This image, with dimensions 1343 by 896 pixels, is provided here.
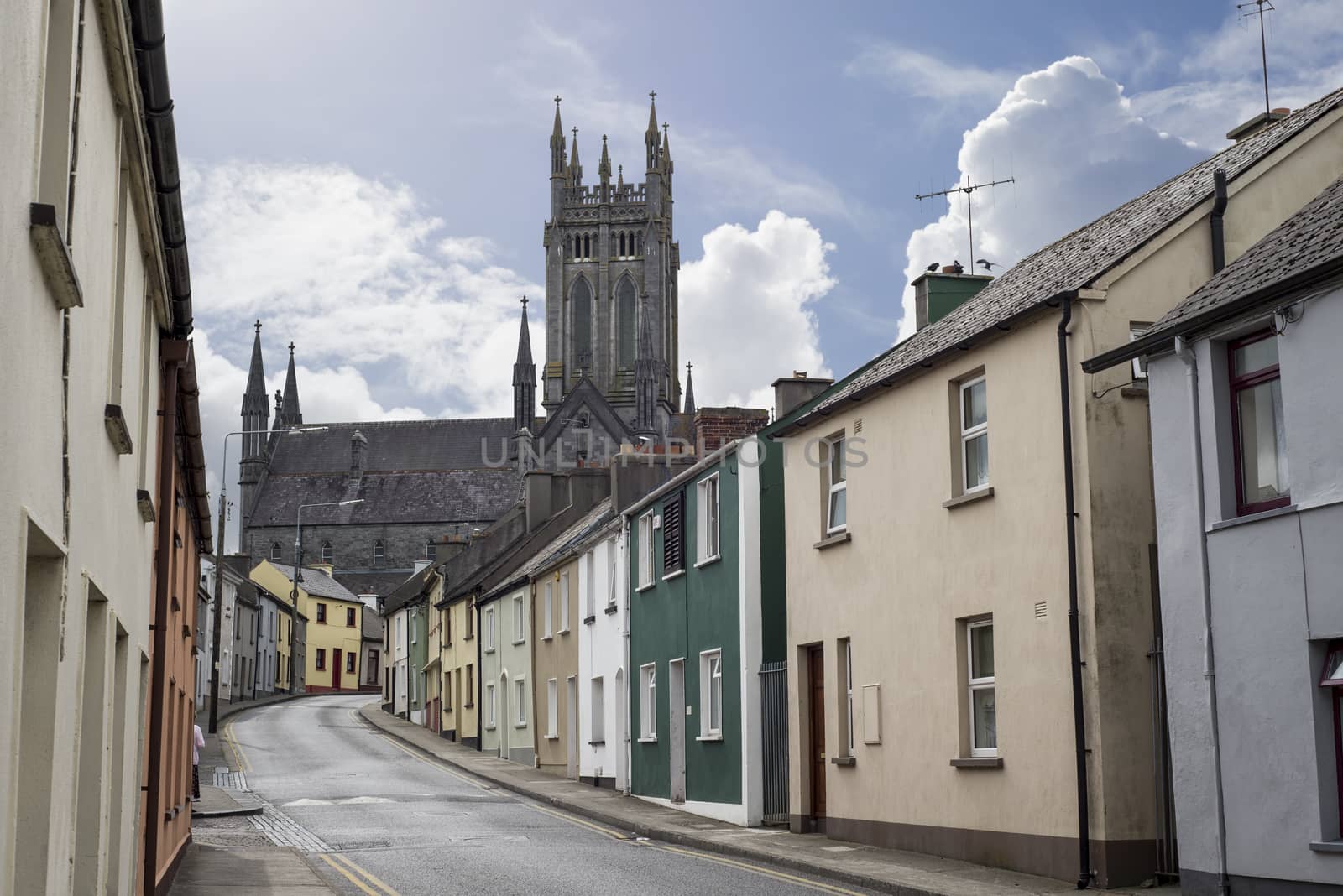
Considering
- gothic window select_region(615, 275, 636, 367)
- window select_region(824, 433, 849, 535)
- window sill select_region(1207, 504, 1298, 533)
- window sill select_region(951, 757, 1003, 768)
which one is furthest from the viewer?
gothic window select_region(615, 275, 636, 367)

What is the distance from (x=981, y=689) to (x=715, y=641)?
311 inches

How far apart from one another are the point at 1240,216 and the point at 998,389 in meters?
3.06

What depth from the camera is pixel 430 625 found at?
5712 centimetres

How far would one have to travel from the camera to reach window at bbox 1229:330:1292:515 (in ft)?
40.8

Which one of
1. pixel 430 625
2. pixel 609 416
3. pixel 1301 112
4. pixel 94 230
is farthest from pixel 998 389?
pixel 609 416

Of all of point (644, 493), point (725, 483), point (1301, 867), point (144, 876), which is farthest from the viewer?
point (644, 493)

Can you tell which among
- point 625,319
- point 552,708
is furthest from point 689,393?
point 552,708

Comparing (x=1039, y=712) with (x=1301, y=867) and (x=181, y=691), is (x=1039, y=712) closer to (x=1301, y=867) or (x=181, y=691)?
(x=1301, y=867)

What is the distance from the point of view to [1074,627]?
566 inches

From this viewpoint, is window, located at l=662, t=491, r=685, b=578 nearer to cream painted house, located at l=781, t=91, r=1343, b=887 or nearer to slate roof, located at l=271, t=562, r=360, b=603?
cream painted house, located at l=781, t=91, r=1343, b=887

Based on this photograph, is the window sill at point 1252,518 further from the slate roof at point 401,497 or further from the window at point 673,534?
the slate roof at point 401,497

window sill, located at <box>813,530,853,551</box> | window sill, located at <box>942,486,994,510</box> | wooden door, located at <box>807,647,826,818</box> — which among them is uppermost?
window sill, located at <box>942,486,994,510</box>

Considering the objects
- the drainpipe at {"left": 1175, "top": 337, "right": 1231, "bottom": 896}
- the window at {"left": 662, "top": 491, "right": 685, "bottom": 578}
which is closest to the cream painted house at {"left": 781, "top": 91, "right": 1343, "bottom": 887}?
the drainpipe at {"left": 1175, "top": 337, "right": 1231, "bottom": 896}

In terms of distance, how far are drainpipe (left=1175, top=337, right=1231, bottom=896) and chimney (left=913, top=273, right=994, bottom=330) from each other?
9.89 m
